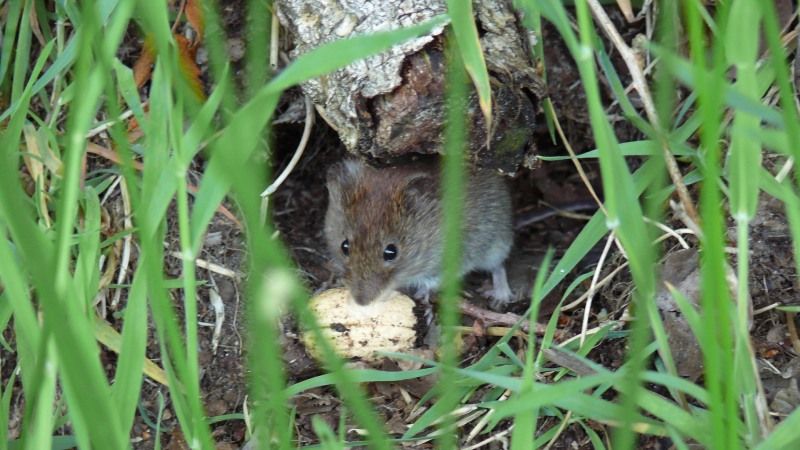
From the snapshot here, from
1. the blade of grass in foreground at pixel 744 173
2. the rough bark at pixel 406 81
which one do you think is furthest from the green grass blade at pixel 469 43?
the blade of grass in foreground at pixel 744 173

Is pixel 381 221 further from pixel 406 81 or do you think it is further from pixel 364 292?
pixel 406 81

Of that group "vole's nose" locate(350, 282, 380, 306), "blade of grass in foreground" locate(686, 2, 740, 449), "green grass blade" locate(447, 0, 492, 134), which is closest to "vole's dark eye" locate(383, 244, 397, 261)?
"vole's nose" locate(350, 282, 380, 306)

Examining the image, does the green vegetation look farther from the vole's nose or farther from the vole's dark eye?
the vole's dark eye

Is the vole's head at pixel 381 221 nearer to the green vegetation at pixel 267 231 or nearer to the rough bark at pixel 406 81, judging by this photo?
the green vegetation at pixel 267 231

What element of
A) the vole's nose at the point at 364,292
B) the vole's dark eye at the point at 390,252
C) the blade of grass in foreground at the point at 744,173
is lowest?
the vole's nose at the point at 364,292

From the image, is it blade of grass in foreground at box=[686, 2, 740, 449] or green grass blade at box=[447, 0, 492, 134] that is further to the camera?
green grass blade at box=[447, 0, 492, 134]

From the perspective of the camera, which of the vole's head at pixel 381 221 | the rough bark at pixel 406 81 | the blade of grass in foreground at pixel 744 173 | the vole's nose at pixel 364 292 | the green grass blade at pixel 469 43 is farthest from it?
the vole's head at pixel 381 221

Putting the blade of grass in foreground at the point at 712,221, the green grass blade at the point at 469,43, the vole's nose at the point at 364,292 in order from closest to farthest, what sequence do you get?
1. the blade of grass in foreground at the point at 712,221
2. the green grass blade at the point at 469,43
3. the vole's nose at the point at 364,292

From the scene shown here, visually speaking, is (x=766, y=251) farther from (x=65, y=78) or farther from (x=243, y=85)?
(x=65, y=78)

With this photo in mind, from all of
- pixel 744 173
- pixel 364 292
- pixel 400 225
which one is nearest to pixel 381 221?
pixel 400 225
